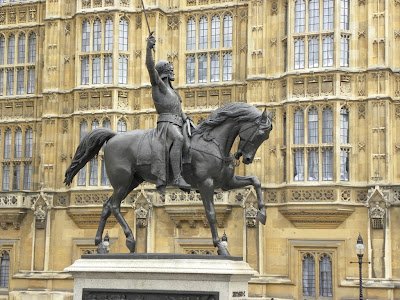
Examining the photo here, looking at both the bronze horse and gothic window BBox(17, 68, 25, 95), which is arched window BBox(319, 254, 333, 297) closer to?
gothic window BBox(17, 68, 25, 95)

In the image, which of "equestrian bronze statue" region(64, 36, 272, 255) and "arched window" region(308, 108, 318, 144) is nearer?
"equestrian bronze statue" region(64, 36, 272, 255)

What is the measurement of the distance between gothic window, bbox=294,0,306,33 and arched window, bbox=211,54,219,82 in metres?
4.20

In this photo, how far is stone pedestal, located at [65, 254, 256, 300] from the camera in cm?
1170

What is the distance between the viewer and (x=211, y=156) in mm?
12875

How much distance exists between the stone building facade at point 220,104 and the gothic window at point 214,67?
0.30 feet

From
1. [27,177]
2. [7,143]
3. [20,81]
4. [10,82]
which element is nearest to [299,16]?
[20,81]

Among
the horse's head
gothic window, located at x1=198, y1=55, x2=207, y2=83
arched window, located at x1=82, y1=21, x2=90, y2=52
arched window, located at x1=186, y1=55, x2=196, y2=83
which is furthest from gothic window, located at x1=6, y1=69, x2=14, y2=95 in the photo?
the horse's head

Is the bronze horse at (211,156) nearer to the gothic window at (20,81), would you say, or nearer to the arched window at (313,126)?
the arched window at (313,126)

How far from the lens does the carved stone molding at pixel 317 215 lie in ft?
101

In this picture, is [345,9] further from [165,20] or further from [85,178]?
[85,178]

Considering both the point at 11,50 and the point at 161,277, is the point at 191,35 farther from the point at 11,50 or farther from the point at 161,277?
the point at 161,277

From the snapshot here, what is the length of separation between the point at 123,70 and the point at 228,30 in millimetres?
5204

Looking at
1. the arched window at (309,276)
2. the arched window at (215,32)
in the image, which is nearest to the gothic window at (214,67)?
the arched window at (215,32)

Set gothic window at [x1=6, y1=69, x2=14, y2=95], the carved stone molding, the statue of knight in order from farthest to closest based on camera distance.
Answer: gothic window at [x1=6, y1=69, x2=14, y2=95], the carved stone molding, the statue of knight
